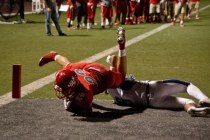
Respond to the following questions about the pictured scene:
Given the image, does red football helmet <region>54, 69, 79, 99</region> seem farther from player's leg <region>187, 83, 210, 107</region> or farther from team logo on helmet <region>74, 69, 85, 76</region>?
player's leg <region>187, 83, 210, 107</region>

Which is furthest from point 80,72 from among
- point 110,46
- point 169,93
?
point 110,46

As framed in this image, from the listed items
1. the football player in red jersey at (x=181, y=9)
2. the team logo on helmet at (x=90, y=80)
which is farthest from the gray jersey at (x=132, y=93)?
the football player in red jersey at (x=181, y=9)

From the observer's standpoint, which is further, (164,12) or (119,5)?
(164,12)

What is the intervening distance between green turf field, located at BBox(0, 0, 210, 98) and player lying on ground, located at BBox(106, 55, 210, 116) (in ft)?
2.89

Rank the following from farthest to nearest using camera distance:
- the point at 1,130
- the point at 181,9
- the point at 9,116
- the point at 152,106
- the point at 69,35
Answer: the point at 181,9 < the point at 69,35 < the point at 152,106 < the point at 9,116 < the point at 1,130

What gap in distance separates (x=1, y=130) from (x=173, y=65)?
21.6 feet

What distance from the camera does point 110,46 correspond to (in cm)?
1655

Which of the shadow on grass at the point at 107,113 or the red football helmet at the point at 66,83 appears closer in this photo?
the red football helmet at the point at 66,83

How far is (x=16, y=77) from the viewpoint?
27.7ft

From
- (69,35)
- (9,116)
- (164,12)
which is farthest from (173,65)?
(164,12)

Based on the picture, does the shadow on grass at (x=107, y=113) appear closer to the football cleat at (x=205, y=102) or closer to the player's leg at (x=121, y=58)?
the player's leg at (x=121, y=58)

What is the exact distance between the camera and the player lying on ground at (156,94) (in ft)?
24.7

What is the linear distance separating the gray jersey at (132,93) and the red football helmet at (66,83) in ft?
3.39

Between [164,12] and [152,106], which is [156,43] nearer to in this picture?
[152,106]
